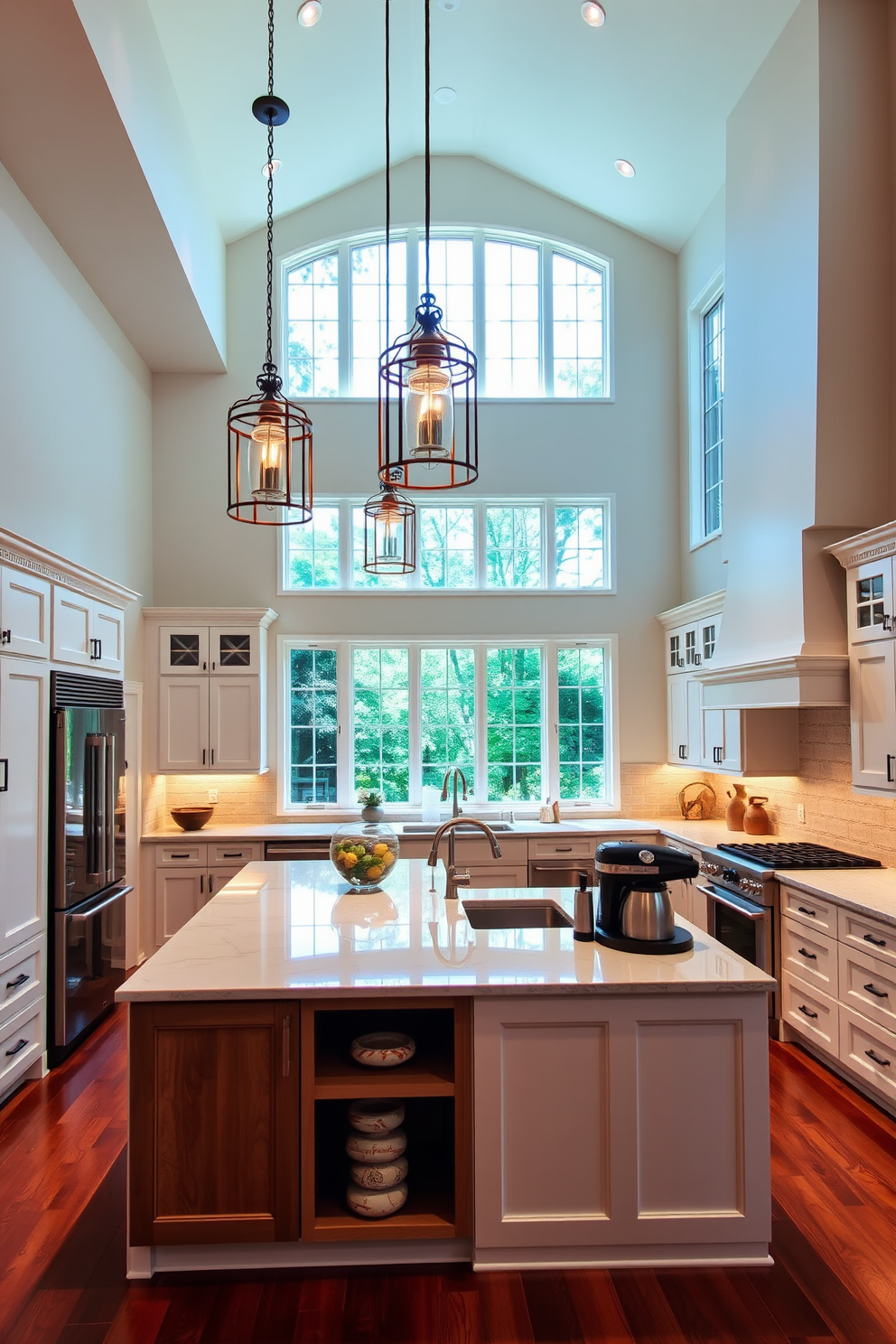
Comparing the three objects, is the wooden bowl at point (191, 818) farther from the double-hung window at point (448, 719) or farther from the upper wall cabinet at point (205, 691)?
the double-hung window at point (448, 719)

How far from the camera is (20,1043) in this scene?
12.5 feet

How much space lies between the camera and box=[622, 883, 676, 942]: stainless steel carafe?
2727mm

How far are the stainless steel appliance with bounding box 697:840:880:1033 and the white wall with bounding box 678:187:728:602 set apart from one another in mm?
2048

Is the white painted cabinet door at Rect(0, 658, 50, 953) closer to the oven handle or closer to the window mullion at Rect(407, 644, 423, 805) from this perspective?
the window mullion at Rect(407, 644, 423, 805)

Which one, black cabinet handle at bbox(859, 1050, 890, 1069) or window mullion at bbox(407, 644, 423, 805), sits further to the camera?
window mullion at bbox(407, 644, 423, 805)

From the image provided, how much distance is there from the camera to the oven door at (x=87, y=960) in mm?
4133

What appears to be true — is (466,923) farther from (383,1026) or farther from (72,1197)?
(72,1197)

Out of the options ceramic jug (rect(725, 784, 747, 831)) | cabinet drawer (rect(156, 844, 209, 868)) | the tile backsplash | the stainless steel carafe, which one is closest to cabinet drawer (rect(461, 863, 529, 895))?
the tile backsplash

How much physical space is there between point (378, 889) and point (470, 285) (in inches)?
204

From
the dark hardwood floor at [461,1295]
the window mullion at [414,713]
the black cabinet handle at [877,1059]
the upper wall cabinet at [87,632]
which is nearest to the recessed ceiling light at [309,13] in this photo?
the upper wall cabinet at [87,632]

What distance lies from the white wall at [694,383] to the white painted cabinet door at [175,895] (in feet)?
13.6

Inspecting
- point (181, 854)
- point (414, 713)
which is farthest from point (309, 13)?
point (181, 854)

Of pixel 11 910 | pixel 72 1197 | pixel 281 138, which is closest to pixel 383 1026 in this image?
pixel 72 1197

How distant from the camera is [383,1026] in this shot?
2.88m
